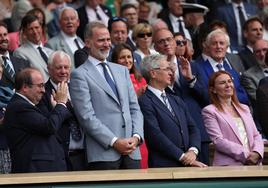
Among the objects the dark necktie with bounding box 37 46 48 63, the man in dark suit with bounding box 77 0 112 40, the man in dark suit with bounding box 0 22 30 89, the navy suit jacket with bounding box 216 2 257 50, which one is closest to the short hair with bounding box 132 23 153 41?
the dark necktie with bounding box 37 46 48 63

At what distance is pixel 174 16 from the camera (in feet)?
54.4

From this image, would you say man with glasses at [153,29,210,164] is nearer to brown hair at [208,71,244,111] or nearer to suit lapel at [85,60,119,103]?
brown hair at [208,71,244,111]

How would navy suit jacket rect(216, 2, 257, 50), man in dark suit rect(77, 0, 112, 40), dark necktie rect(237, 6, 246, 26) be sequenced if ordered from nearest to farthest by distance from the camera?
man in dark suit rect(77, 0, 112, 40) < navy suit jacket rect(216, 2, 257, 50) < dark necktie rect(237, 6, 246, 26)

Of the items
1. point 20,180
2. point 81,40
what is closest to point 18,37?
point 81,40

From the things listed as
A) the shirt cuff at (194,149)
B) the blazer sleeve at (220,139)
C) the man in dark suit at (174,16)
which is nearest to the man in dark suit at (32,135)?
the shirt cuff at (194,149)

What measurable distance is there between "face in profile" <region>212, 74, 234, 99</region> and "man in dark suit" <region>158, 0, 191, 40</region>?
4234 mm

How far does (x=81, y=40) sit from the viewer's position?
47.9ft

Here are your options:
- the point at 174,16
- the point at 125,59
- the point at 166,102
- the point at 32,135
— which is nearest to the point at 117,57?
the point at 125,59

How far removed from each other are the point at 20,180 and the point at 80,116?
229 cm

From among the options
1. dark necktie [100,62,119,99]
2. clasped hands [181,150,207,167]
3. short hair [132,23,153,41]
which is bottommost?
clasped hands [181,150,207,167]

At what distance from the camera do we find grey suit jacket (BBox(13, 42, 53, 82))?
42.7 feet

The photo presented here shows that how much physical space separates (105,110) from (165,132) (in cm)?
80

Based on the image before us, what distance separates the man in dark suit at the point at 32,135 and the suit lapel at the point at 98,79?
57 centimetres

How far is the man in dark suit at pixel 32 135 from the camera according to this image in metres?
10.5
